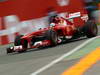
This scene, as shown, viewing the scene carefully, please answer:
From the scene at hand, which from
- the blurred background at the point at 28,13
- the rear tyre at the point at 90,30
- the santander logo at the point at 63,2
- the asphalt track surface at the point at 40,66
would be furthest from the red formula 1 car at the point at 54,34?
the santander logo at the point at 63,2

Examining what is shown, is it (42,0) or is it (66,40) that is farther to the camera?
→ (42,0)

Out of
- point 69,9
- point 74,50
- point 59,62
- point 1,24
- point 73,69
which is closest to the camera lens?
point 73,69

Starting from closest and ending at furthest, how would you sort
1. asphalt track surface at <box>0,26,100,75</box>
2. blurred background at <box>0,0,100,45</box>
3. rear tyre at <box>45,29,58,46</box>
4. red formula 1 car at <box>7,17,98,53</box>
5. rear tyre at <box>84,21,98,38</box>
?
asphalt track surface at <box>0,26,100,75</box> < rear tyre at <box>45,29,58,46</box> < red formula 1 car at <box>7,17,98,53</box> < rear tyre at <box>84,21,98,38</box> < blurred background at <box>0,0,100,45</box>

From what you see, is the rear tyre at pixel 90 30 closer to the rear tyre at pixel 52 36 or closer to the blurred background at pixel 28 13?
the rear tyre at pixel 52 36

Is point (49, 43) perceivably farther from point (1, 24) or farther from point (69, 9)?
point (69, 9)

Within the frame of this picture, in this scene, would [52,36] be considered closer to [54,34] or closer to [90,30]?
[54,34]

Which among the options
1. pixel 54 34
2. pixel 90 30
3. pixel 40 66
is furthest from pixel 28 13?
pixel 40 66

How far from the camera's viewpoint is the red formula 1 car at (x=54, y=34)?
14609 millimetres

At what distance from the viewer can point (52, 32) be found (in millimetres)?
14383

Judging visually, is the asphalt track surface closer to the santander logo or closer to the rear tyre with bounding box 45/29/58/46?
the rear tyre with bounding box 45/29/58/46

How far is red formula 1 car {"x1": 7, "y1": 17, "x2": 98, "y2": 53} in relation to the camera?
1461 centimetres

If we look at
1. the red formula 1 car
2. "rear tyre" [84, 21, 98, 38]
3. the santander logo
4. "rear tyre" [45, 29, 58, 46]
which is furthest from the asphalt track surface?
the santander logo

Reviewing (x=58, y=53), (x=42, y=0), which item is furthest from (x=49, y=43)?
(x=42, y=0)

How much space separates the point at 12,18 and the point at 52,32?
19.2ft
